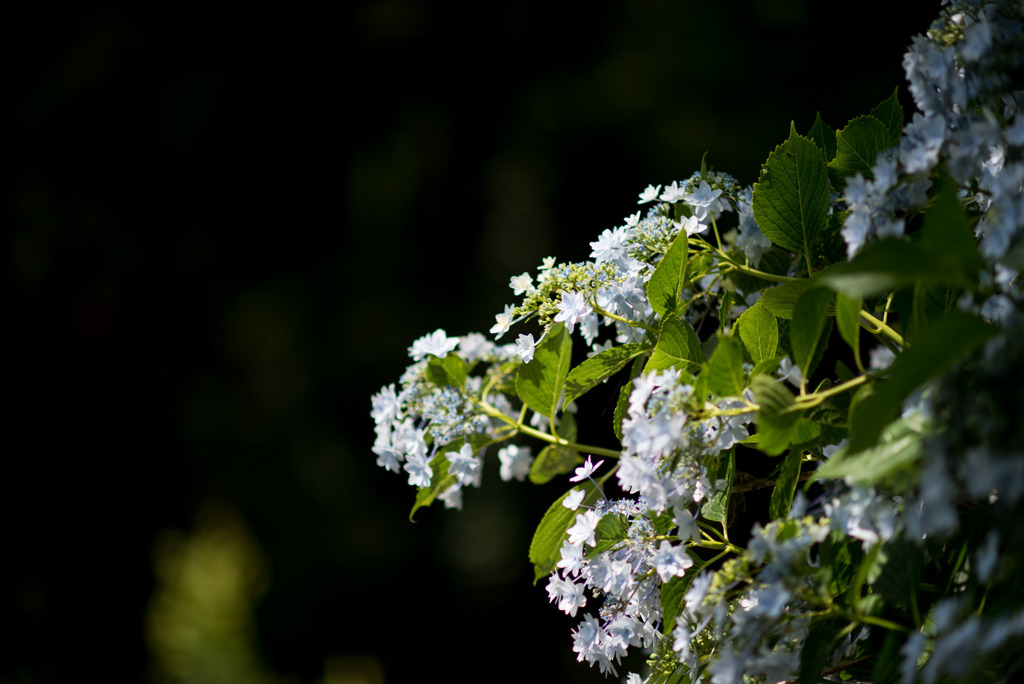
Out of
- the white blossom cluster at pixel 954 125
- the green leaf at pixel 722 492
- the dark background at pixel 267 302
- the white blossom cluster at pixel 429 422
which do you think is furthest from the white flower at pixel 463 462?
the dark background at pixel 267 302

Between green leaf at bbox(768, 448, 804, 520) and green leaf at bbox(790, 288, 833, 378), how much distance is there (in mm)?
40

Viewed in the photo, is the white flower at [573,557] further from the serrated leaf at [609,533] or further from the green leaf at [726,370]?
the green leaf at [726,370]

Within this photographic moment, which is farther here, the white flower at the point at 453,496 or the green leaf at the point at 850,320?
the white flower at the point at 453,496

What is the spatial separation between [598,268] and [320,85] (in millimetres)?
1856

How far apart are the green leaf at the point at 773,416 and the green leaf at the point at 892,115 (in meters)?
0.16

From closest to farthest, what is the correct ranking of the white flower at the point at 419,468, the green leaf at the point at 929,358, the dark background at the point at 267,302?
the green leaf at the point at 929,358 → the white flower at the point at 419,468 → the dark background at the point at 267,302

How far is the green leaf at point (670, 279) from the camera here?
0.33 m

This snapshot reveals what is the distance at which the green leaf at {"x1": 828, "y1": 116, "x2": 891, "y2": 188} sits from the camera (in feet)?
1.09

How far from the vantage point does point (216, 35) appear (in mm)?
2076

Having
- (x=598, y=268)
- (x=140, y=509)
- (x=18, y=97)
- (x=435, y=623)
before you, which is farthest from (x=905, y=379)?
(x=18, y=97)

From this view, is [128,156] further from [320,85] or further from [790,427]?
[790,427]

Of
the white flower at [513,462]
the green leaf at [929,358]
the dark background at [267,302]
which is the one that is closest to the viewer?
the green leaf at [929,358]

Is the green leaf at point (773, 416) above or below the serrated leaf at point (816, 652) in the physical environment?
above

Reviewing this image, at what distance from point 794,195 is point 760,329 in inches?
2.4
